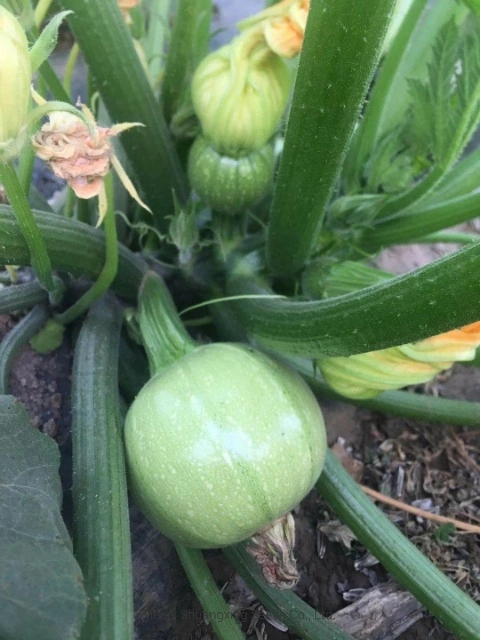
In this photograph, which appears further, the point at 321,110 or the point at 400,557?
the point at 400,557

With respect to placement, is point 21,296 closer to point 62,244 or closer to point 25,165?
point 62,244

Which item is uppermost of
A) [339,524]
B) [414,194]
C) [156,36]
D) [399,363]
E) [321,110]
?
[321,110]

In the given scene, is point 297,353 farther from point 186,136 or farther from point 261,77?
point 186,136

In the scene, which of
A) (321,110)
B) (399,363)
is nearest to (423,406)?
(399,363)

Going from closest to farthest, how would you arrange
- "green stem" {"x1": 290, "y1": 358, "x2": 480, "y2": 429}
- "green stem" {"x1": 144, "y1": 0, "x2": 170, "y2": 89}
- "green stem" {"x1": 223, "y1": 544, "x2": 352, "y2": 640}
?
"green stem" {"x1": 223, "y1": 544, "x2": 352, "y2": 640}
"green stem" {"x1": 290, "y1": 358, "x2": 480, "y2": 429}
"green stem" {"x1": 144, "y1": 0, "x2": 170, "y2": 89}

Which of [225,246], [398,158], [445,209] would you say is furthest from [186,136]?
[445,209]

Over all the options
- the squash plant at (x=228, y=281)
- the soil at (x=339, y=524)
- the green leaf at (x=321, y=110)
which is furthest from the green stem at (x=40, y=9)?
the soil at (x=339, y=524)

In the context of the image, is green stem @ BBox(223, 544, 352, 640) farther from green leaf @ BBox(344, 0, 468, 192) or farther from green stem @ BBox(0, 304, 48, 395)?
green leaf @ BBox(344, 0, 468, 192)

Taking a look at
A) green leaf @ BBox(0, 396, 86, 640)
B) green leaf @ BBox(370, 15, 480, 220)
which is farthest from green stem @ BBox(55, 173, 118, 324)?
green leaf @ BBox(370, 15, 480, 220)
